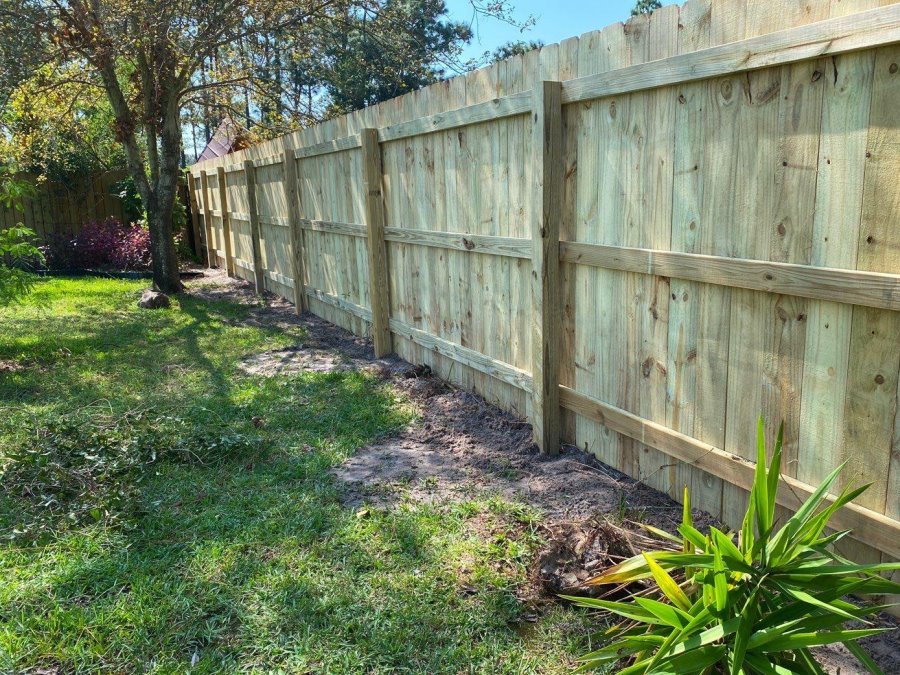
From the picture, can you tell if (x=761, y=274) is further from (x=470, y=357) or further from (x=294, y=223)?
(x=294, y=223)

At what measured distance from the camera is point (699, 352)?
9.71ft

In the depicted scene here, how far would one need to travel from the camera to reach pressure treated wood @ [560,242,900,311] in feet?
7.25

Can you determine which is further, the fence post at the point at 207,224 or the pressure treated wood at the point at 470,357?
the fence post at the point at 207,224

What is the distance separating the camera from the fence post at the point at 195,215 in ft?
48.9

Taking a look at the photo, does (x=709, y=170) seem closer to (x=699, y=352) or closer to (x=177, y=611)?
(x=699, y=352)

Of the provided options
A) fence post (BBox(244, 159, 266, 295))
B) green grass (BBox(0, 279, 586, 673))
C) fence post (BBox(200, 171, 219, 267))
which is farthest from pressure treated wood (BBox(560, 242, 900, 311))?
fence post (BBox(200, 171, 219, 267))

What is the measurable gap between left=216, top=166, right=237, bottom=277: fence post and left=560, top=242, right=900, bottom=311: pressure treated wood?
9853 millimetres

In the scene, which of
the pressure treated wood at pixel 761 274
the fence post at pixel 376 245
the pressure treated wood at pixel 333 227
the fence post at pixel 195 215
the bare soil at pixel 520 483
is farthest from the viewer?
the fence post at pixel 195 215

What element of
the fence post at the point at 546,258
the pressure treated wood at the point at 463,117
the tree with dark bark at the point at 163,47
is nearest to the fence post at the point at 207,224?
the tree with dark bark at the point at 163,47

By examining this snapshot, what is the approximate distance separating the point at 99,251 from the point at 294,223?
722 cm

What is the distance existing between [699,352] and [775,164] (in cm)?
84

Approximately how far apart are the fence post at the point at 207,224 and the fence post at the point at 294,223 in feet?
17.6

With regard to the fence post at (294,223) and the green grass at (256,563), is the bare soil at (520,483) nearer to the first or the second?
the green grass at (256,563)

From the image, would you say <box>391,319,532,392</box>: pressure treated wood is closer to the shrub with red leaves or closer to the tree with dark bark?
the tree with dark bark
